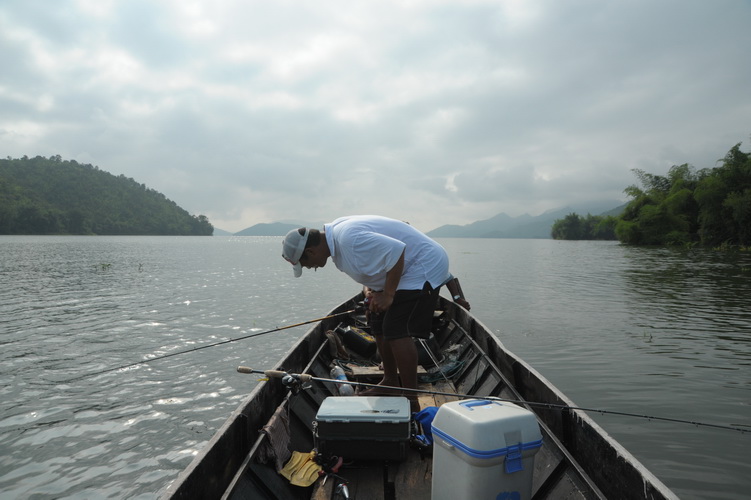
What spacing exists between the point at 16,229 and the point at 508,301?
426 ft

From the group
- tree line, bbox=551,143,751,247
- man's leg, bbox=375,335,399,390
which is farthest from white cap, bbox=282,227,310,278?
tree line, bbox=551,143,751,247

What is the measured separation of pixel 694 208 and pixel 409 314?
84.0 metres

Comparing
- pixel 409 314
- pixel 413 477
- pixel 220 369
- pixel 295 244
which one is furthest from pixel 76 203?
pixel 413 477

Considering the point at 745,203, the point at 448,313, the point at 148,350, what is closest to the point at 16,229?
the point at 148,350

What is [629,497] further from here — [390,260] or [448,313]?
[448,313]

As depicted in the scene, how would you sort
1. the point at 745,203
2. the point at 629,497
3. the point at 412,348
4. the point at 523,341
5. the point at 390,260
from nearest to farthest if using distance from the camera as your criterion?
1. the point at 629,497
2. the point at 390,260
3. the point at 412,348
4. the point at 523,341
5. the point at 745,203

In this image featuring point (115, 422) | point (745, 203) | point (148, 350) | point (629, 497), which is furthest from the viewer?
point (745, 203)

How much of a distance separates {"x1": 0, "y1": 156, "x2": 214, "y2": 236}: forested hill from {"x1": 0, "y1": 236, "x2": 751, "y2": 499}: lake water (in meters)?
110

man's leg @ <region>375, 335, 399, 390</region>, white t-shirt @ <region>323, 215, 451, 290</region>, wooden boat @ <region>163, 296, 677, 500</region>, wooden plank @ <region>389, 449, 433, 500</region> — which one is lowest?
wooden plank @ <region>389, 449, 433, 500</region>

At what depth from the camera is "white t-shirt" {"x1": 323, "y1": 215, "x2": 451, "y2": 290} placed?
392cm

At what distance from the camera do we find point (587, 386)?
913 cm

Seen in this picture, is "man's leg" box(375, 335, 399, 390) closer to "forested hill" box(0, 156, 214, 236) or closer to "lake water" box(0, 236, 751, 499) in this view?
"lake water" box(0, 236, 751, 499)

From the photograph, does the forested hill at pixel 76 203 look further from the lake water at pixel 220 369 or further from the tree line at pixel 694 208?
the tree line at pixel 694 208

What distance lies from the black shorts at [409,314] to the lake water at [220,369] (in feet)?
13.5
